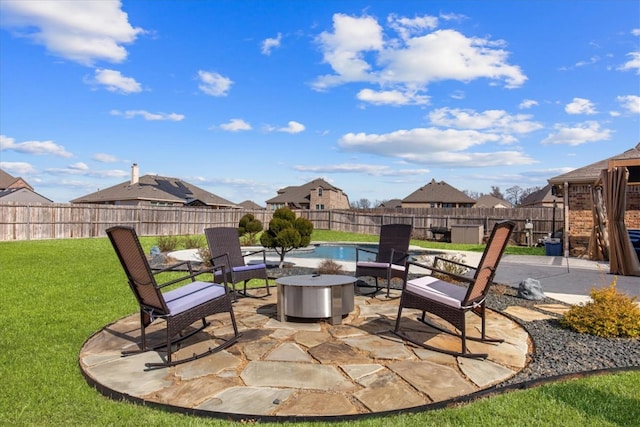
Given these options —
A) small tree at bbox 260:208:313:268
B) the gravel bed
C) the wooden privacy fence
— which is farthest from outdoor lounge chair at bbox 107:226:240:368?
the wooden privacy fence

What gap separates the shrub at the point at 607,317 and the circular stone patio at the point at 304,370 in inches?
23.0

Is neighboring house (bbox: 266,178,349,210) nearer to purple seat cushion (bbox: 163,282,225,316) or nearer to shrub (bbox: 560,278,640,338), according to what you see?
purple seat cushion (bbox: 163,282,225,316)

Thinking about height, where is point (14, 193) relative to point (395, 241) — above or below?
above

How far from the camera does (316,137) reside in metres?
22.8

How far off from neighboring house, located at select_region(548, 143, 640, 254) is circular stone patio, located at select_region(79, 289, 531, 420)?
1030 cm

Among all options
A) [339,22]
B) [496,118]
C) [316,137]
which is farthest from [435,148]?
[339,22]

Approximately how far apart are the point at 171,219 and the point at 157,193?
1287 cm

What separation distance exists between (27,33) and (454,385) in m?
13.5

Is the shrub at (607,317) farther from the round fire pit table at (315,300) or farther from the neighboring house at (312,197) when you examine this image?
the neighboring house at (312,197)

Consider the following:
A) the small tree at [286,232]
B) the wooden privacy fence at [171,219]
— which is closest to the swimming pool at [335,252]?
the small tree at [286,232]

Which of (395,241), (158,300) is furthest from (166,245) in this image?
(158,300)

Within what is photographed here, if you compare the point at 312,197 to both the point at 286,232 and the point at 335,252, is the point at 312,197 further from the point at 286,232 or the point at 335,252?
the point at 286,232

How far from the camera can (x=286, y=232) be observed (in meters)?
9.09

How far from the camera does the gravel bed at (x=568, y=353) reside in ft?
9.68
